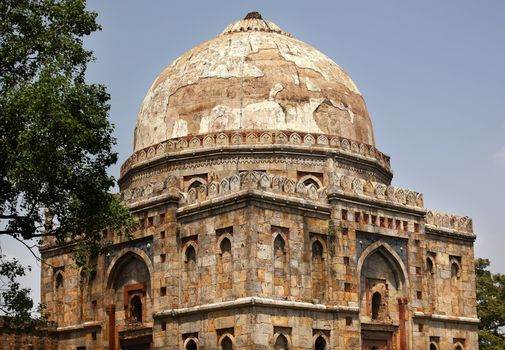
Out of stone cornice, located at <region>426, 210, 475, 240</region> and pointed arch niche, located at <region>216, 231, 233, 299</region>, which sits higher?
stone cornice, located at <region>426, 210, 475, 240</region>

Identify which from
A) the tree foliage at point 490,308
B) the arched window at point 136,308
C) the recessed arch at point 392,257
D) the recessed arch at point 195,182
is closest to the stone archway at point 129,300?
the arched window at point 136,308

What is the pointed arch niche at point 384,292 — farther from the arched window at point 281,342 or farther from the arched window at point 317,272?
the arched window at point 281,342

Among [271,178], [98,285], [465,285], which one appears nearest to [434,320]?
[465,285]

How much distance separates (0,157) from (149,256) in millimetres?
7727

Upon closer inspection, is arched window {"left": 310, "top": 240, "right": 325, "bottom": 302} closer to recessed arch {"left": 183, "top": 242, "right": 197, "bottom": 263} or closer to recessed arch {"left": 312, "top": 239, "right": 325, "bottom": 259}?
recessed arch {"left": 312, "top": 239, "right": 325, "bottom": 259}

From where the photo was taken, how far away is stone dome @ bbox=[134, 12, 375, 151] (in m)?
29.4

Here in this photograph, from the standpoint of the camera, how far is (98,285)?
93.1 feet

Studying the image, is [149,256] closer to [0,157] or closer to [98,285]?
[98,285]

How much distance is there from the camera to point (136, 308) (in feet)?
90.7

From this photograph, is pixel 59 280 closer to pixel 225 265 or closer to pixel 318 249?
pixel 225 265

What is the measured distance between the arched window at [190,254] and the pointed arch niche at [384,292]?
4.77 m

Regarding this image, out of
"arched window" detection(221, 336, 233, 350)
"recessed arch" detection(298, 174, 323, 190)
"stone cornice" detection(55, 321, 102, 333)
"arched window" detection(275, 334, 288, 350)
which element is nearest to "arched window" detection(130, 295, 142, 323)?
"stone cornice" detection(55, 321, 102, 333)

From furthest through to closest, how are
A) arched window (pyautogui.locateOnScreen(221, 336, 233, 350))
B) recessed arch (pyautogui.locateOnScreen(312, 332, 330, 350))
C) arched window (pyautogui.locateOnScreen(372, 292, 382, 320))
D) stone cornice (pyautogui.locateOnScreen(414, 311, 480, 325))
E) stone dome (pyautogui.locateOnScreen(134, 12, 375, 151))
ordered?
A: stone dome (pyautogui.locateOnScreen(134, 12, 375, 151))
stone cornice (pyautogui.locateOnScreen(414, 311, 480, 325))
arched window (pyautogui.locateOnScreen(372, 292, 382, 320))
recessed arch (pyautogui.locateOnScreen(312, 332, 330, 350))
arched window (pyautogui.locateOnScreen(221, 336, 233, 350))

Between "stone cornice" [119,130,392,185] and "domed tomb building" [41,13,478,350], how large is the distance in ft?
0.15
